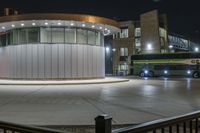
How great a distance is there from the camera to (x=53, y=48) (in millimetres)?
34906

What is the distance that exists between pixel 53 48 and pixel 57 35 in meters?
1.55

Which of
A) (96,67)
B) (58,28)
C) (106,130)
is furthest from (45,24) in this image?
Answer: (106,130)

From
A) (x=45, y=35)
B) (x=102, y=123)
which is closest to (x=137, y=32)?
(x=45, y=35)

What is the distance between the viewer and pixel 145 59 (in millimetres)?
53281

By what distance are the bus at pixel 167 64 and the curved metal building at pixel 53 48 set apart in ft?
53.9

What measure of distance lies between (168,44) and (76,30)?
38225mm

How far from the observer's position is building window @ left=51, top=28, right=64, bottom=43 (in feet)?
115

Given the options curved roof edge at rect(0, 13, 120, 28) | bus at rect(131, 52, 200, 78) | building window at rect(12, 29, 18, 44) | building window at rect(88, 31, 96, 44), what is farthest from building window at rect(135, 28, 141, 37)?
building window at rect(12, 29, 18, 44)

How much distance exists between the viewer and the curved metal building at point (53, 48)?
34781 millimetres

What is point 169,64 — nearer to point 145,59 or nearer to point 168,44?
point 145,59

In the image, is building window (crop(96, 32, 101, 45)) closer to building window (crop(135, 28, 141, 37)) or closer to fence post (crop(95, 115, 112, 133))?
building window (crop(135, 28, 141, 37))

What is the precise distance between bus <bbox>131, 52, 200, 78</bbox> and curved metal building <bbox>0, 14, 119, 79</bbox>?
53.9ft

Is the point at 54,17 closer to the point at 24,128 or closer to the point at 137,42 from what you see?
the point at 24,128

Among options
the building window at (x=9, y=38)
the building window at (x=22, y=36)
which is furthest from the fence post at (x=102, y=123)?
the building window at (x=9, y=38)
